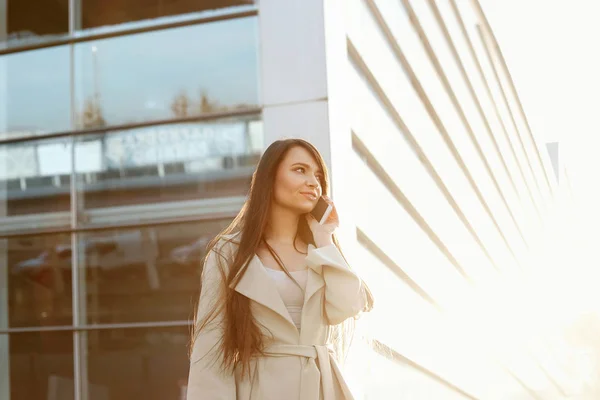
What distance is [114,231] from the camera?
311 inches

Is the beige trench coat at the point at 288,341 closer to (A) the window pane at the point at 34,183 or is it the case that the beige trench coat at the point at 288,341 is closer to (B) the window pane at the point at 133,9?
(B) the window pane at the point at 133,9

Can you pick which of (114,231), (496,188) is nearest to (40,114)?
(114,231)

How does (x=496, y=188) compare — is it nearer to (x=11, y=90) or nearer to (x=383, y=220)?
(x=383, y=220)

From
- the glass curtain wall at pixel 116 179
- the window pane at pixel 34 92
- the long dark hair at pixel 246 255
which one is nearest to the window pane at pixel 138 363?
the glass curtain wall at pixel 116 179

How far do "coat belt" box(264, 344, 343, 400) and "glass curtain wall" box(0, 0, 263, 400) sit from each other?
139 inches

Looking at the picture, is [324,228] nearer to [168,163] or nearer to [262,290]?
[262,290]

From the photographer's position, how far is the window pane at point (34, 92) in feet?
26.9

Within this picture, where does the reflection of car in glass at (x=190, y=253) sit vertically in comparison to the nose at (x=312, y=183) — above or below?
below

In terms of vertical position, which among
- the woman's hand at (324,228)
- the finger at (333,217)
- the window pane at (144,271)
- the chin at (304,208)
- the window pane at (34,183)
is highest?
the window pane at (34,183)

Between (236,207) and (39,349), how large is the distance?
2.46 meters

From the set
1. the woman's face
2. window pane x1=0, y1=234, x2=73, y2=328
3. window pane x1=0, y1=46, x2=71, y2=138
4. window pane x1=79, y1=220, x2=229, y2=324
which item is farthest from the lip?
window pane x1=0, y1=46, x2=71, y2=138

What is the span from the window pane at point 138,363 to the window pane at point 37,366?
0.86 ft

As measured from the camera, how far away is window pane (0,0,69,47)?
830 centimetres

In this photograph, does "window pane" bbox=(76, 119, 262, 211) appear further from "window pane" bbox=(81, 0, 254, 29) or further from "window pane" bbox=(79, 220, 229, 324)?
"window pane" bbox=(81, 0, 254, 29)
